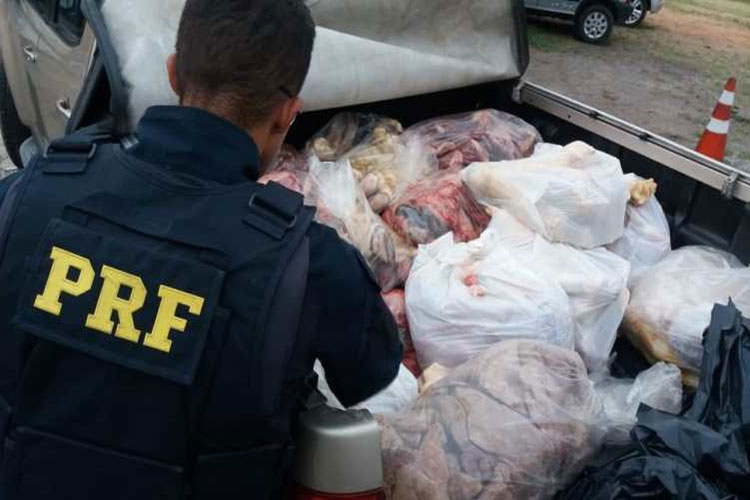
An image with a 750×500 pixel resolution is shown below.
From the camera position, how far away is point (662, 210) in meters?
3.03

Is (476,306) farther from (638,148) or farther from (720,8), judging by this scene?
(720,8)

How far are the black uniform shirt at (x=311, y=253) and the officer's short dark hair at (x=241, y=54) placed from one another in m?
0.05

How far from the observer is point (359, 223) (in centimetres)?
273

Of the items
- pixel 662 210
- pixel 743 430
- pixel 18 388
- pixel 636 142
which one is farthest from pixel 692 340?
pixel 18 388

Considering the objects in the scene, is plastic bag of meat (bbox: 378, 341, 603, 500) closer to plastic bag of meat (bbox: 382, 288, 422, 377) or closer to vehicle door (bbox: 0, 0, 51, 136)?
plastic bag of meat (bbox: 382, 288, 422, 377)

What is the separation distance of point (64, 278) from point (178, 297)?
0.17 m

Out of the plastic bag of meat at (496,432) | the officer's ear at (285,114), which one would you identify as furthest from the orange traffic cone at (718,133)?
the officer's ear at (285,114)

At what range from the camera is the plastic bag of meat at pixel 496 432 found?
1766mm

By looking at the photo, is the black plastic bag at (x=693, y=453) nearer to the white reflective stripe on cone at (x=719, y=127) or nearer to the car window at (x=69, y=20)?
the car window at (x=69, y=20)

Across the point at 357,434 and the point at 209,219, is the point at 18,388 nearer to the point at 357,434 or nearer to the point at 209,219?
the point at 209,219

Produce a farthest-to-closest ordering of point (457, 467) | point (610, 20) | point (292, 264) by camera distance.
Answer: point (610, 20) < point (457, 467) < point (292, 264)

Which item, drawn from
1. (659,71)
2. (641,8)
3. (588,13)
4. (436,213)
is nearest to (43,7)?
(436,213)

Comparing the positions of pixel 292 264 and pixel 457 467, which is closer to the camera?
pixel 292 264

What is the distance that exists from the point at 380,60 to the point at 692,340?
4.97 ft
